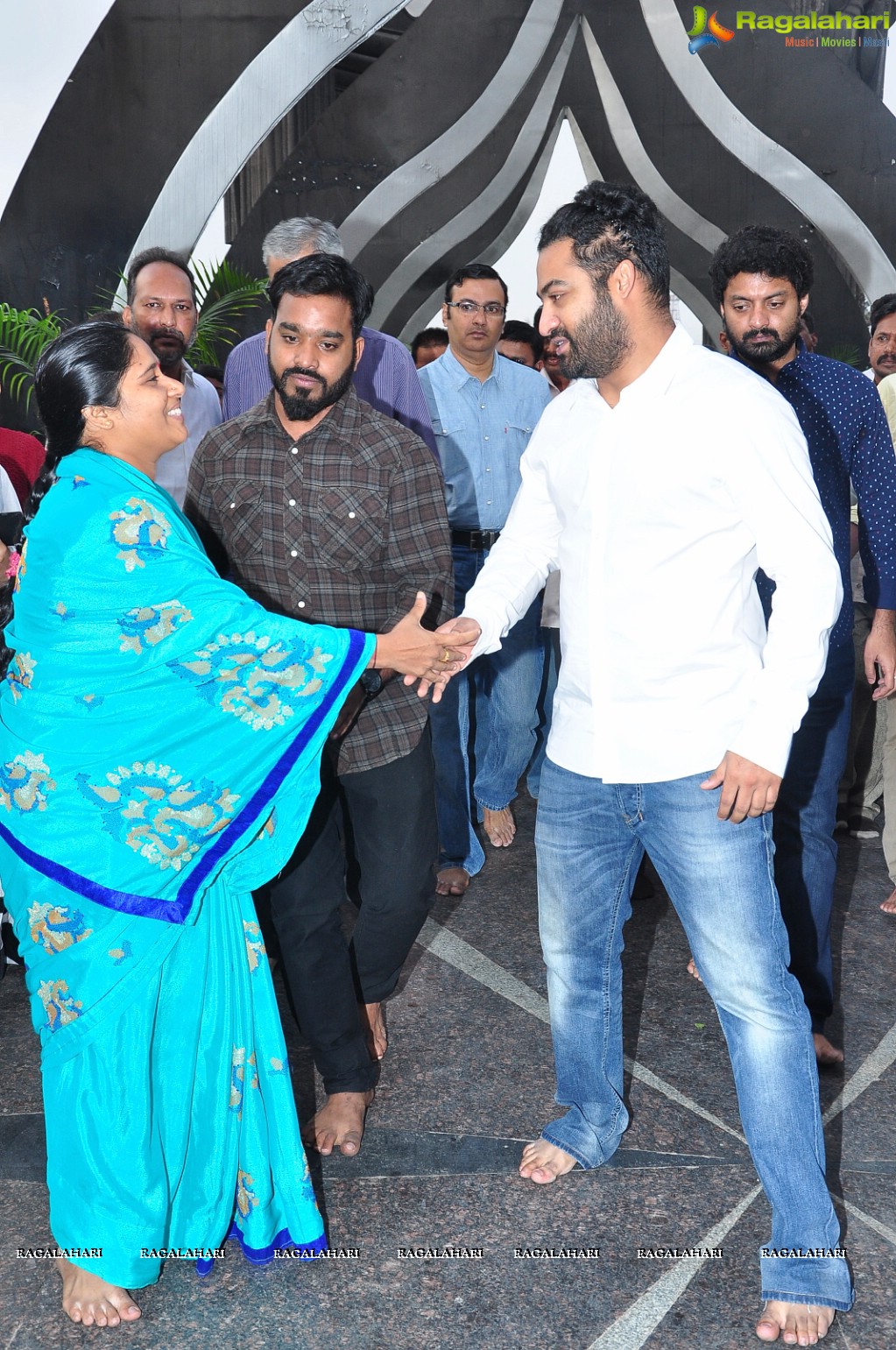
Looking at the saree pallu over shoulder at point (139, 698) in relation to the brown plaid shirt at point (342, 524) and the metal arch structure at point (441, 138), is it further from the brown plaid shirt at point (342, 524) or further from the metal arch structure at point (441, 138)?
the metal arch structure at point (441, 138)

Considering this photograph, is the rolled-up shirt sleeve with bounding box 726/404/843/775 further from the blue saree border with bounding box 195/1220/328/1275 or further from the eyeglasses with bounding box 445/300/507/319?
the eyeglasses with bounding box 445/300/507/319

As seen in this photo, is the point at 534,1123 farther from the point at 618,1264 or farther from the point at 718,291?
the point at 718,291

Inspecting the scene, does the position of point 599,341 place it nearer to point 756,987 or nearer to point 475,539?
point 756,987

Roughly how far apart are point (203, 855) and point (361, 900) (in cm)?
83

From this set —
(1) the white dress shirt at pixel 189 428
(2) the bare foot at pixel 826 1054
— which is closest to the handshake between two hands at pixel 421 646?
(2) the bare foot at pixel 826 1054

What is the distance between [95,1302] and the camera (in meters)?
2.16

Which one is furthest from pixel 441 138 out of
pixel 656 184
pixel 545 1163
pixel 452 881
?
pixel 545 1163

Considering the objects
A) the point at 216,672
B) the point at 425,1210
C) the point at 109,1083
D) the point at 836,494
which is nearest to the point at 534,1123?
the point at 425,1210

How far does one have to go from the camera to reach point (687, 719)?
211cm

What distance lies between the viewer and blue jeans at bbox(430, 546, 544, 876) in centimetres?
423

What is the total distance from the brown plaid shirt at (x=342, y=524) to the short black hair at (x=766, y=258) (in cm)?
86

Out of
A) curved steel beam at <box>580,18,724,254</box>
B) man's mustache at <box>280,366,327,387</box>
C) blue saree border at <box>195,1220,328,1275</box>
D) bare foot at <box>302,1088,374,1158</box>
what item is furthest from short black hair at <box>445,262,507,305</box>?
curved steel beam at <box>580,18,724,254</box>

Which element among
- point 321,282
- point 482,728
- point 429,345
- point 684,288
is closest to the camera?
point 321,282

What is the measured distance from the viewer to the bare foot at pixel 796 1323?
2.05 m
